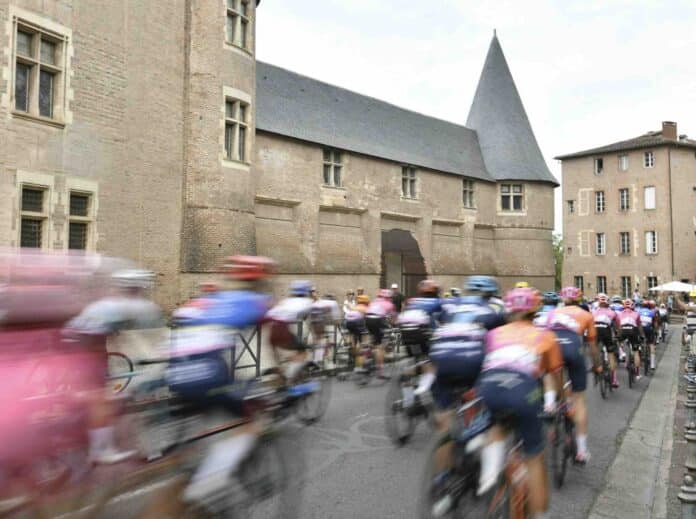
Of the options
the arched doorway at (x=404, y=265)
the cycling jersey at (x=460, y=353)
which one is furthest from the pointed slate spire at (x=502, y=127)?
the cycling jersey at (x=460, y=353)

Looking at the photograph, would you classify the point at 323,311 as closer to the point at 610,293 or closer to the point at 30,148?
the point at 30,148

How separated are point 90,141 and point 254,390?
12.6m

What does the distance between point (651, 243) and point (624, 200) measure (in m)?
4.22

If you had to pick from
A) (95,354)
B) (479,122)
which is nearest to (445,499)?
(95,354)

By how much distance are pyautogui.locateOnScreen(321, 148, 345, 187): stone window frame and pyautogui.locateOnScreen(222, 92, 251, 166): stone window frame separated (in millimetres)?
5987

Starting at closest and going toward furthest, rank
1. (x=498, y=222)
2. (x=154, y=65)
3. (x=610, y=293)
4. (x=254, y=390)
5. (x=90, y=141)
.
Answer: (x=254, y=390) < (x=90, y=141) < (x=154, y=65) < (x=498, y=222) < (x=610, y=293)

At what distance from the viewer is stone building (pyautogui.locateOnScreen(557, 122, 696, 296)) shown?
4353 centimetres

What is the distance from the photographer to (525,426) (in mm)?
3939

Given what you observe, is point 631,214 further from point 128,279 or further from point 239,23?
point 128,279

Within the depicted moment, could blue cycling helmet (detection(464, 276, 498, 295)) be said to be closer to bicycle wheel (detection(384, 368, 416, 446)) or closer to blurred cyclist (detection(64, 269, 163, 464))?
bicycle wheel (detection(384, 368, 416, 446))

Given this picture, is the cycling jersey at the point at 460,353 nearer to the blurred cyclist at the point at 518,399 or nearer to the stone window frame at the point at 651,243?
the blurred cyclist at the point at 518,399

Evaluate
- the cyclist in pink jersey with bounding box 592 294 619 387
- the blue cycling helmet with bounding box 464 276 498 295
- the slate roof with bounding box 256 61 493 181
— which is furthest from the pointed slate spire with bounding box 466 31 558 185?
the blue cycling helmet with bounding box 464 276 498 295

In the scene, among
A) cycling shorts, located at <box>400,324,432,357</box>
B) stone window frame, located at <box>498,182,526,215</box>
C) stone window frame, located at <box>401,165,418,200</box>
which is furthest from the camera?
stone window frame, located at <box>498,182,526,215</box>

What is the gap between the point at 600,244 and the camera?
47.4 m
